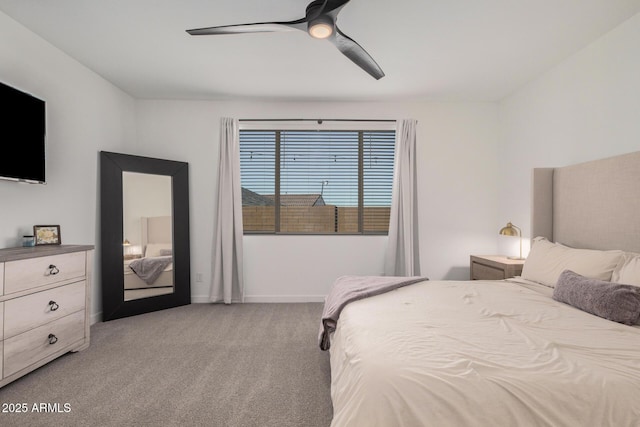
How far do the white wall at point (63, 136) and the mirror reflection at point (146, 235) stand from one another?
28 centimetres

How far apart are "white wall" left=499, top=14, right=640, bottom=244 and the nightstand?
59cm

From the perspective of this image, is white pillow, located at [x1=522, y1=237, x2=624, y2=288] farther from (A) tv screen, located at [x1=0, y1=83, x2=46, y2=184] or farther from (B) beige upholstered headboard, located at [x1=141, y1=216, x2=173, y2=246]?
(A) tv screen, located at [x1=0, y1=83, x2=46, y2=184]

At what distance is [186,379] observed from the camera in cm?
207

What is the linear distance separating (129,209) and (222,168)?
3.73 ft

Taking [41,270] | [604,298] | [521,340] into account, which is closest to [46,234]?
[41,270]

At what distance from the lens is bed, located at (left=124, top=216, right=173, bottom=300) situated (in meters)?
3.44

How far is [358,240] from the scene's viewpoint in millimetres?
4066

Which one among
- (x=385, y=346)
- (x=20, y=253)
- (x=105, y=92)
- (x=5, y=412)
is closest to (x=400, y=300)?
(x=385, y=346)

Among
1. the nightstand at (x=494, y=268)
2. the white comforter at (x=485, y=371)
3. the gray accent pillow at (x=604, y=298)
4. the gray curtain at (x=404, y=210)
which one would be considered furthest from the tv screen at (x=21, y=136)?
the nightstand at (x=494, y=268)

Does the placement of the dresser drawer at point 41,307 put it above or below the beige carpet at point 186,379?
above

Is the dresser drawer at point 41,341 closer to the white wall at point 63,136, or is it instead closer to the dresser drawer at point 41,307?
the dresser drawer at point 41,307

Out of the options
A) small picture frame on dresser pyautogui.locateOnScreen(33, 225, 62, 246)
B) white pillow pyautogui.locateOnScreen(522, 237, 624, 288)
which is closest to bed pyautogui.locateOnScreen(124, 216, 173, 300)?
small picture frame on dresser pyautogui.locateOnScreen(33, 225, 62, 246)

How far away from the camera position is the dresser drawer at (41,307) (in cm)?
194

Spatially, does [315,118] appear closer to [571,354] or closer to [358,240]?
[358,240]
